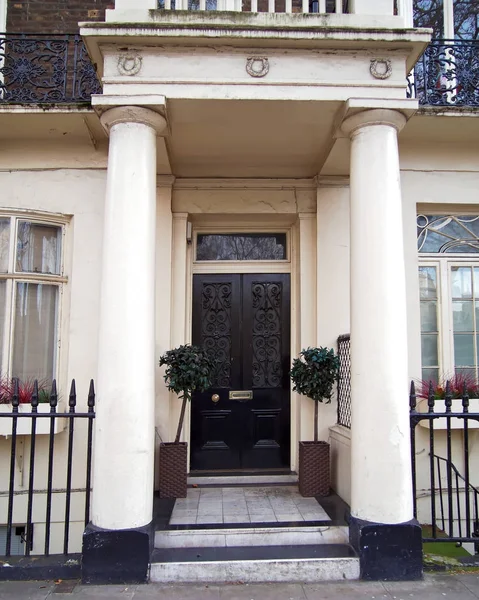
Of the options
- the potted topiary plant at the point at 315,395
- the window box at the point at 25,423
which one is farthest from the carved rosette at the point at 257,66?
the window box at the point at 25,423

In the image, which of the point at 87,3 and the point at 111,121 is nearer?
the point at 111,121

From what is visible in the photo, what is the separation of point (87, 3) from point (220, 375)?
4.84 metres

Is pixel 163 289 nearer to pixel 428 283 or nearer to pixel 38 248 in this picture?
pixel 38 248

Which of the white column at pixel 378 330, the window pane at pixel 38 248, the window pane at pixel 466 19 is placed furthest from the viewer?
the window pane at pixel 466 19

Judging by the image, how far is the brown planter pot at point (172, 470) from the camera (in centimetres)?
548

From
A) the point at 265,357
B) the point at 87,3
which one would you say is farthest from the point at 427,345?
the point at 87,3

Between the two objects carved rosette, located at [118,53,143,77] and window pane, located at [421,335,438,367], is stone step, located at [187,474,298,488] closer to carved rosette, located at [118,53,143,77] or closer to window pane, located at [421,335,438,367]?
window pane, located at [421,335,438,367]

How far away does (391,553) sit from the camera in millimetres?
4090

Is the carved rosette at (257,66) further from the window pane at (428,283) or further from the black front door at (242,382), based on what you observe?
the window pane at (428,283)

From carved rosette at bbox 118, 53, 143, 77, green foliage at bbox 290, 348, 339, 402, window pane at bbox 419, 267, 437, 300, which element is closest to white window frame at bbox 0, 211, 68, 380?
carved rosette at bbox 118, 53, 143, 77

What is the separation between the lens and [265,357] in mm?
6426

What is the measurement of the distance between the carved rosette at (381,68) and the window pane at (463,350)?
3.26 metres

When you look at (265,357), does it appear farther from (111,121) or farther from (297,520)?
(111,121)

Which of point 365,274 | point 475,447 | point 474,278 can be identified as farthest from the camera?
point 474,278
